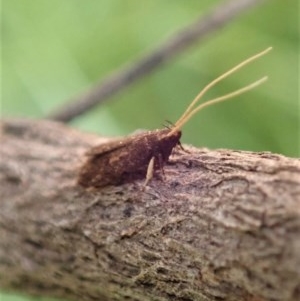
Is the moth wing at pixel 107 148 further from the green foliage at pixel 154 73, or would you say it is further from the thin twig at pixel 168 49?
the green foliage at pixel 154 73

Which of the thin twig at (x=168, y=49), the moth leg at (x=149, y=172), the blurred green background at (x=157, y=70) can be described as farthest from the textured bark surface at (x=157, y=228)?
the blurred green background at (x=157, y=70)

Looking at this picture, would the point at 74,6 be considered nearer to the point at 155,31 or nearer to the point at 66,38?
the point at 66,38

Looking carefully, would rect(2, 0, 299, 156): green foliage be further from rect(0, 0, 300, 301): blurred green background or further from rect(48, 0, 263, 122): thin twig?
rect(48, 0, 263, 122): thin twig

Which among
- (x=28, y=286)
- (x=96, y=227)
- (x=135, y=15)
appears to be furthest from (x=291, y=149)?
(x=96, y=227)

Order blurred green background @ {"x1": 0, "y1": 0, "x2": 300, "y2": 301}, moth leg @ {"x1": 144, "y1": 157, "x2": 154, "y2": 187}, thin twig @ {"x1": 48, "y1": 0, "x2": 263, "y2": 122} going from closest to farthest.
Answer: moth leg @ {"x1": 144, "y1": 157, "x2": 154, "y2": 187}, thin twig @ {"x1": 48, "y1": 0, "x2": 263, "y2": 122}, blurred green background @ {"x1": 0, "y1": 0, "x2": 300, "y2": 301}

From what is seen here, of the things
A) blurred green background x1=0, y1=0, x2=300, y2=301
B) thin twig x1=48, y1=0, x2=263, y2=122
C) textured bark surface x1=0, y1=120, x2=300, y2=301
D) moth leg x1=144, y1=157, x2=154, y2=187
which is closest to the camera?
textured bark surface x1=0, y1=120, x2=300, y2=301

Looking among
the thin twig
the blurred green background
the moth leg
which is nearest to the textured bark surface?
the moth leg
